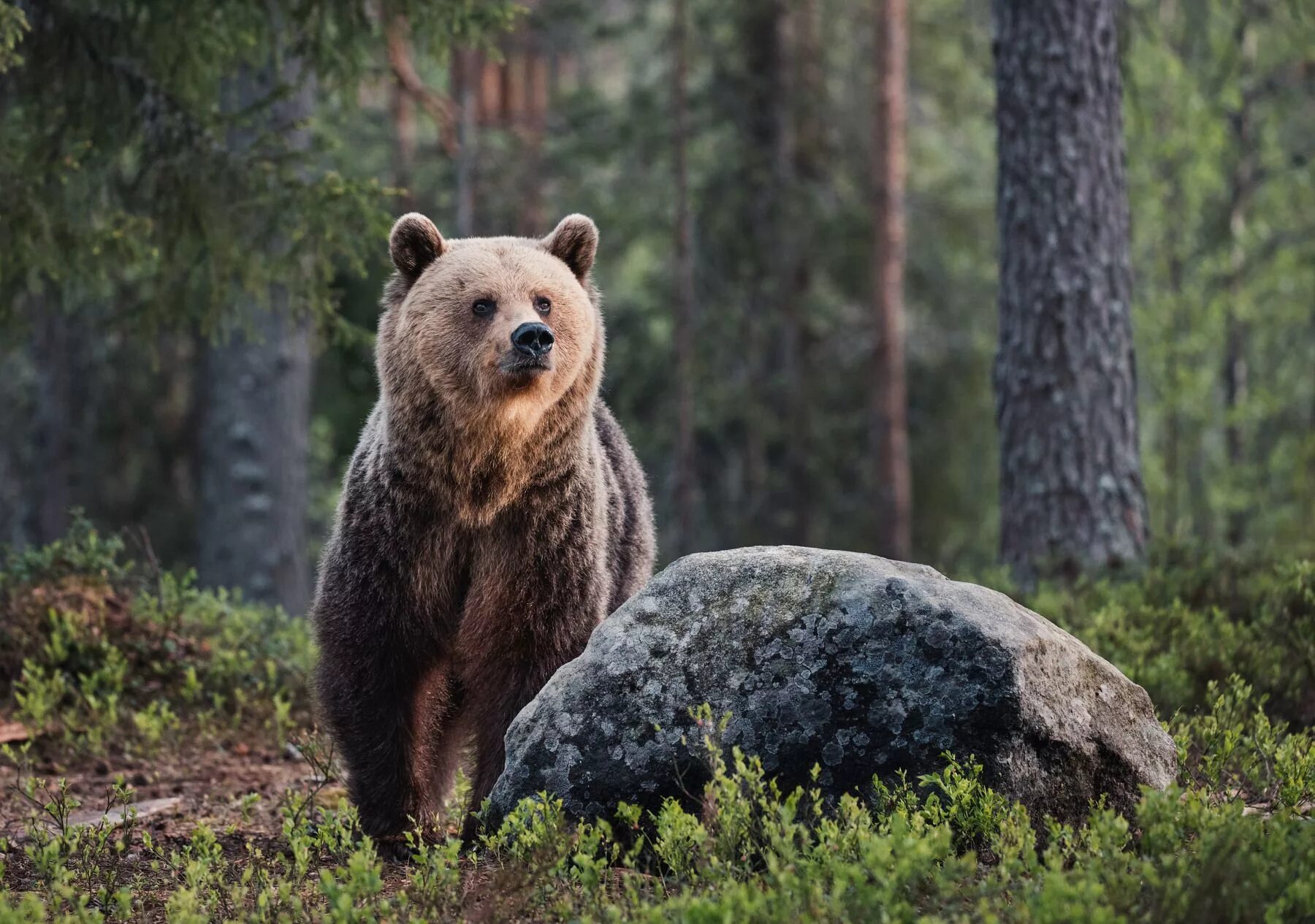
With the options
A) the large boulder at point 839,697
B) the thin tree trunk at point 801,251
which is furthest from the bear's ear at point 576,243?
the thin tree trunk at point 801,251

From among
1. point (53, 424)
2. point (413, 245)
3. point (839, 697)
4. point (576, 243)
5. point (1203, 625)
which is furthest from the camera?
point (53, 424)

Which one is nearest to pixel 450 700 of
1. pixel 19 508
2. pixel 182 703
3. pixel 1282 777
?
pixel 182 703

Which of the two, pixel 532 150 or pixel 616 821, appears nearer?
pixel 616 821

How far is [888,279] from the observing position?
1633 cm

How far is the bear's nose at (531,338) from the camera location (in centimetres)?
490

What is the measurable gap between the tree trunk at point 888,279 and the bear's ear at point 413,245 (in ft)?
37.9

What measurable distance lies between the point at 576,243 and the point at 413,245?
0.67 meters

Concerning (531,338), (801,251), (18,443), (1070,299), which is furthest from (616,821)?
(18,443)

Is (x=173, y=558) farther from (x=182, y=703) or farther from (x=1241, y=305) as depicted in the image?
(x=1241, y=305)

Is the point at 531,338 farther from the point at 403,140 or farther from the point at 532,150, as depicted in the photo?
the point at 532,150

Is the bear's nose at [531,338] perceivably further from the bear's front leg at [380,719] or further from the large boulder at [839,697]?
the bear's front leg at [380,719]

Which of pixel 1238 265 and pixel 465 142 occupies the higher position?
pixel 465 142

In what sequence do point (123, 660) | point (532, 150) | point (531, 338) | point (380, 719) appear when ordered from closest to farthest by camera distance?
point (531, 338)
point (380, 719)
point (123, 660)
point (532, 150)

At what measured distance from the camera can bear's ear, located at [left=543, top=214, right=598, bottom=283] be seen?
5570 millimetres
